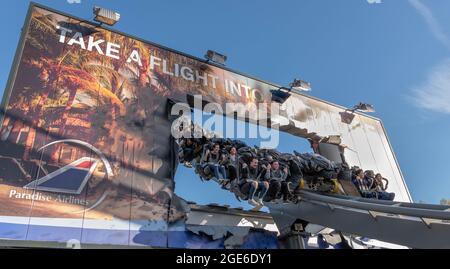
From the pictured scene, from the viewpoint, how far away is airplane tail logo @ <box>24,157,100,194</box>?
827 cm

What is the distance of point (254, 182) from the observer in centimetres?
970

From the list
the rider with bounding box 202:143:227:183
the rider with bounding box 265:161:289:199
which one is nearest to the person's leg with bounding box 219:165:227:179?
the rider with bounding box 202:143:227:183

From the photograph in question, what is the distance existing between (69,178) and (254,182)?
192 inches

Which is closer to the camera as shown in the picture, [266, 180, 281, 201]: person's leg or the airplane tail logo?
the airplane tail logo

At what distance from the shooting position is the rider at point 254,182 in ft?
31.6

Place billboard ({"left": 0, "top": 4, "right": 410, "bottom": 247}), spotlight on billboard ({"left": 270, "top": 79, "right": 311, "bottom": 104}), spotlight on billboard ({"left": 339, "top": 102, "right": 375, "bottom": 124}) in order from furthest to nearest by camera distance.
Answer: spotlight on billboard ({"left": 339, "top": 102, "right": 375, "bottom": 124}) → spotlight on billboard ({"left": 270, "top": 79, "right": 311, "bottom": 104}) → billboard ({"left": 0, "top": 4, "right": 410, "bottom": 247})

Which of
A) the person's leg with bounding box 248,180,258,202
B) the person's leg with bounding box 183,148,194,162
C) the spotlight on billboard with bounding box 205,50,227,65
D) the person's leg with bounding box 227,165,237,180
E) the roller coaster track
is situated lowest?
the roller coaster track

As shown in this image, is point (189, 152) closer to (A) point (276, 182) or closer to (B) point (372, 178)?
(A) point (276, 182)

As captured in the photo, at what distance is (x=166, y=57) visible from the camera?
12.9 metres

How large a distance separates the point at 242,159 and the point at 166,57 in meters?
5.16

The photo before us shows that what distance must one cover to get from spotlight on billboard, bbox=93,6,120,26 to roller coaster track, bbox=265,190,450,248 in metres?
8.50

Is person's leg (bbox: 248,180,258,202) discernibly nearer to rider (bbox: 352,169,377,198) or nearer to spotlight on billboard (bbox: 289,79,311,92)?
rider (bbox: 352,169,377,198)

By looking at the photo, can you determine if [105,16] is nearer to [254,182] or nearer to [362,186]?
[254,182]
